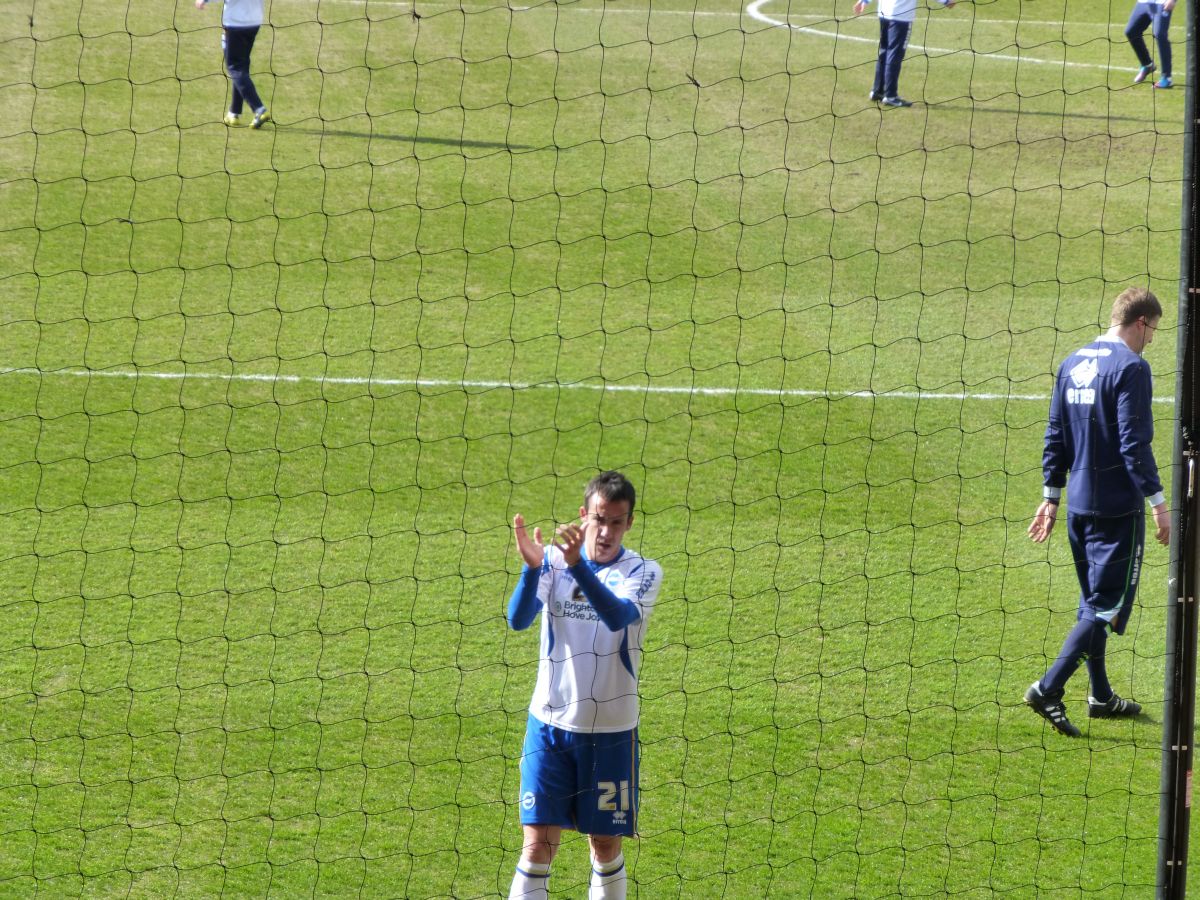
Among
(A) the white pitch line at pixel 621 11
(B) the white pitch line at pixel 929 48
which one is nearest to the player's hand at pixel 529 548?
(B) the white pitch line at pixel 929 48

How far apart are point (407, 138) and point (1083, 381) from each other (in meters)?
9.71

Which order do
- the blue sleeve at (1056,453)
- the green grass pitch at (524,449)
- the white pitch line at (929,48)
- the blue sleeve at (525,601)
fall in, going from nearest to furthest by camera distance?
the blue sleeve at (525,601)
the green grass pitch at (524,449)
the blue sleeve at (1056,453)
the white pitch line at (929,48)

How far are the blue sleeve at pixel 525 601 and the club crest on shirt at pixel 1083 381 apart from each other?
2.93m

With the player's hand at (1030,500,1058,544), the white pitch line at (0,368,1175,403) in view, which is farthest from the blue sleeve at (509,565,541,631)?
the white pitch line at (0,368,1175,403)

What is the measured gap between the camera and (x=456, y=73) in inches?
647

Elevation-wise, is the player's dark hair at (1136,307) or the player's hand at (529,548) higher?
the player's dark hair at (1136,307)

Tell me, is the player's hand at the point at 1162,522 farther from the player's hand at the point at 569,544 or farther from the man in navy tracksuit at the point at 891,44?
the man in navy tracksuit at the point at 891,44

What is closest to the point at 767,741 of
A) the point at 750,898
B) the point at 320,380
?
the point at 750,898

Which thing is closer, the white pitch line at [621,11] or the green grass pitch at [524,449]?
the green grass pitch at [524,449]

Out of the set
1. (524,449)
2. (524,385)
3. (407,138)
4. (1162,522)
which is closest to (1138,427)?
(1162,522)

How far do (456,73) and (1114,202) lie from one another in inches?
281

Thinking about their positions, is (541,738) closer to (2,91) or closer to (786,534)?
(786,534)

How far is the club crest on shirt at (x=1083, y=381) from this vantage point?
21.4 ft

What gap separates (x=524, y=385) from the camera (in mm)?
10281
